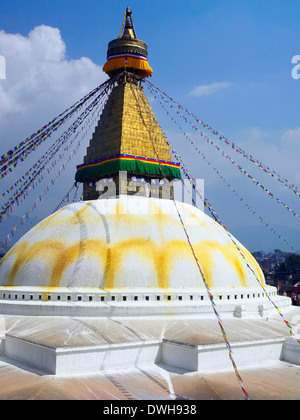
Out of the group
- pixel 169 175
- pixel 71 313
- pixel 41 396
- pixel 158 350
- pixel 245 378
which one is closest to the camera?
pixel 41 396

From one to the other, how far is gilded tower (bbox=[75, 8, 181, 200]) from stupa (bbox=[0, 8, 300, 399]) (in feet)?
0.16

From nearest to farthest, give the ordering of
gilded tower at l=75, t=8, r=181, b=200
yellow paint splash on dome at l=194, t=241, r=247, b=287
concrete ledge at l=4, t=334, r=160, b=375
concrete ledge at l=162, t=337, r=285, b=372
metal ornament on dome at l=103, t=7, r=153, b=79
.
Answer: concrete ledge at l=4, t=334, r=160, b=375 → concrete ledge at l=162, t=337, r=285, b=372 → yellow paint splash on dome at l=194, t=241, r=247, b=287 → gilded tower at l=75, t=8, r=181, b=200 → metal ornament on dome at l=103, t=7, r=153, b=79

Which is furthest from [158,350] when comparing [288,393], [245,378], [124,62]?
[124,62]

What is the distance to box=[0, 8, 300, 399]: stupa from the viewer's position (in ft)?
38.0

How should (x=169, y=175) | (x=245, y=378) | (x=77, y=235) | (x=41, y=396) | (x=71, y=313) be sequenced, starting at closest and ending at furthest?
1. (x=41, y=396)
2. (x=245, y=378)
3. (x=71, y=313)
4. (x=77, y=235)
5. (x=169, y=175)

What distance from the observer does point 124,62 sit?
758 inches

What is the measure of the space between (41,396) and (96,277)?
483 centimetres

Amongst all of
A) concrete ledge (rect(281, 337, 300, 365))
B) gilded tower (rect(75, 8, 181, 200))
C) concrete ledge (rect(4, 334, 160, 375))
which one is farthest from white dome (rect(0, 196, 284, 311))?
concrete ledge (rect(281, 337, 300, 365))

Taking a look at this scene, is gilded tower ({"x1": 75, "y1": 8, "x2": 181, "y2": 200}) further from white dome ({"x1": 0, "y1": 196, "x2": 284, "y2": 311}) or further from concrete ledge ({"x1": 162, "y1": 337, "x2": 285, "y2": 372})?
concrete ledge ({"x1": 162, "y1": 337, "x2": 285, "y2": 372})

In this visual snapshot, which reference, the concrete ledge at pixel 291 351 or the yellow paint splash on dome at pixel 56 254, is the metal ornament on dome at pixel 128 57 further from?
the concrete ledge at pixel 291 351

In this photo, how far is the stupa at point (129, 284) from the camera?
11586mm

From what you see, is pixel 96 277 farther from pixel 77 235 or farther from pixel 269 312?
pixel 269 312

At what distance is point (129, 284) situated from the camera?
13.8m
